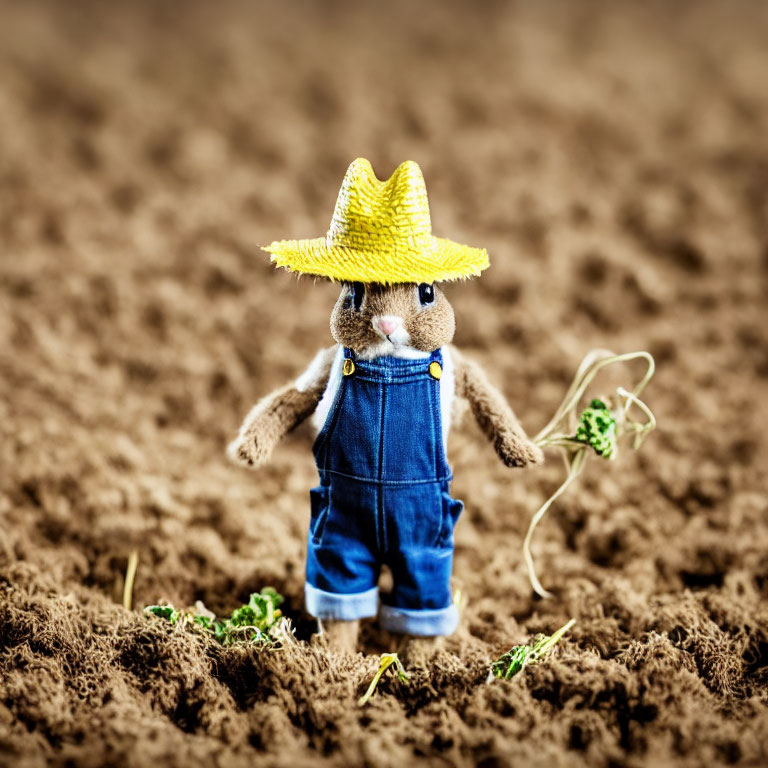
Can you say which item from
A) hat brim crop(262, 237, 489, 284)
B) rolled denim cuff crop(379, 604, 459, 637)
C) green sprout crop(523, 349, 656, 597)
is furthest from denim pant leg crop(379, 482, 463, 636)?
hat brim crop(262, 237, 489, 284)

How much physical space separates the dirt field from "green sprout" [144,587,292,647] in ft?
0.08

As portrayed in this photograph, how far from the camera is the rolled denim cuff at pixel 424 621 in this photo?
101cm

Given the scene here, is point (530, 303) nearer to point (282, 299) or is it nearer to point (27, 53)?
point (282, 299)

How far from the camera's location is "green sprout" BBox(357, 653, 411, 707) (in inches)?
35.3

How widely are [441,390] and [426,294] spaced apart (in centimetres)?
11

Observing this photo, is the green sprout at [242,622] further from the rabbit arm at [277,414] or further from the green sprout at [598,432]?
the green sprout at [598,432]

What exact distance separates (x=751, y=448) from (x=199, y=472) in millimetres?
930

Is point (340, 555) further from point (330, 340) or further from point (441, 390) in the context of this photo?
point (330, 340)

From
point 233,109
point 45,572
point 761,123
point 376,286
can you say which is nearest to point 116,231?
point 233,109

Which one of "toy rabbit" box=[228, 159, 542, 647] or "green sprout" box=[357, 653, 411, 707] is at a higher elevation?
"toy rabbit" box=[228, 159, 542, 647]

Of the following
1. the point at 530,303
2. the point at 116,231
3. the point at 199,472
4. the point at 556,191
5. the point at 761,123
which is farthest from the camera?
the point at 761,123

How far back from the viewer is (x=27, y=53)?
2.59m

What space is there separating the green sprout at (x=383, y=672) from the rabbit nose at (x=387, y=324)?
344 mm

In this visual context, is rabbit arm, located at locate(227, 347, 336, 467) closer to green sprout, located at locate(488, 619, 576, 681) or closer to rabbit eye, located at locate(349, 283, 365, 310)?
rabbit eye, located at locate(349, 283, 365, 310)
